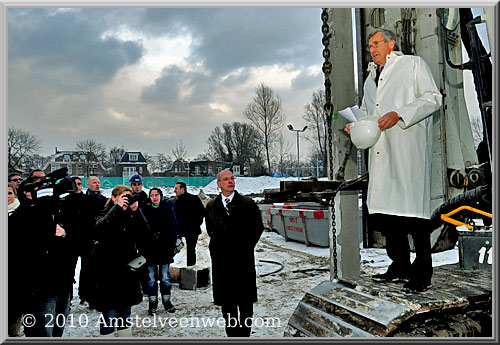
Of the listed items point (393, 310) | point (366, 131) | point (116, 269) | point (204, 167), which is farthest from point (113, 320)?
point (204, 167)

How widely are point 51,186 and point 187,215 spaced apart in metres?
3.93

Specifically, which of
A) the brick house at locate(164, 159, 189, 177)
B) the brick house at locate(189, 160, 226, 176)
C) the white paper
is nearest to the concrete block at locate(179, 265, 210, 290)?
the white paper

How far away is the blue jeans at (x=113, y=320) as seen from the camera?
10.9 ft

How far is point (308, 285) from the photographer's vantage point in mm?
6105

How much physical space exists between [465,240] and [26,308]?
11.8 feet

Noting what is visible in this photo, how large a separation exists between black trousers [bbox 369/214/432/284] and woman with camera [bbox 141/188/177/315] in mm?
3166

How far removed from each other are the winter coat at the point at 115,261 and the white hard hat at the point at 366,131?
218cm

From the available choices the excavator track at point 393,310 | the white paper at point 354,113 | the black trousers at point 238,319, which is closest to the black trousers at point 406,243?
the excavator track at point 393,310

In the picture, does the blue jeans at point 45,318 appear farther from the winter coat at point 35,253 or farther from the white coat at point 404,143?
the white coat at point 404,143

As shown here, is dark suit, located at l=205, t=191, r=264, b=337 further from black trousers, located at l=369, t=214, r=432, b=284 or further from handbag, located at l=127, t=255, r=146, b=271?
black trousers, located at l=369, t=214, r=432, b=284

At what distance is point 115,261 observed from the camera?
3381mm

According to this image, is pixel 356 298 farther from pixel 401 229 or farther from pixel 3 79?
pixel 3 79

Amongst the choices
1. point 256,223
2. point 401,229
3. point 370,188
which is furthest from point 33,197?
point 401,229

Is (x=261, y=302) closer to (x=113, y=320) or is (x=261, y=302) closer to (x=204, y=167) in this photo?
(x=113, y=320)
